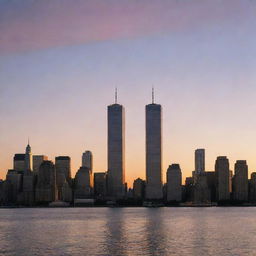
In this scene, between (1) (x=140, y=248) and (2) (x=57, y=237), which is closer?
(1) (x=140, y=248)

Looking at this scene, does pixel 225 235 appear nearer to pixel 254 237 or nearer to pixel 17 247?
pixel 254 237

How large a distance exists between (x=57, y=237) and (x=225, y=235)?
159ft

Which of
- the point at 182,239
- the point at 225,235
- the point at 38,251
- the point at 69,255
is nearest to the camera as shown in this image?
the point at 69,255

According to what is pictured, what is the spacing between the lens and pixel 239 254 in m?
114

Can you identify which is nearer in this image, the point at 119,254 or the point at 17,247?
the point at 119,254

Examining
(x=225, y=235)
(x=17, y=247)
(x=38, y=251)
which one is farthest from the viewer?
(x=225, y=235)

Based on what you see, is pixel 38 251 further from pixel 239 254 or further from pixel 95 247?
pixel 239 254

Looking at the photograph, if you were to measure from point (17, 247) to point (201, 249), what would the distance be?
138ft

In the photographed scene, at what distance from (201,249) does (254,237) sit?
37817 millimetres

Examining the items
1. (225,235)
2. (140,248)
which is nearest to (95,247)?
(140,248)

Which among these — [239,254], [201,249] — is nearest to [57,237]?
[201,249]

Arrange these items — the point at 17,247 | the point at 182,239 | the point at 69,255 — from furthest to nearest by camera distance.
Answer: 1. the point at 182,239
2. the point at 17,247
3. the point at 69,255

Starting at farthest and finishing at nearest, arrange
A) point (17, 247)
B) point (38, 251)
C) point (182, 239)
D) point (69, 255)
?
point (182, 239) < point (17, 247) < point (38, 251) < point (69, 255)

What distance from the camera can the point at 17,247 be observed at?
417ft
